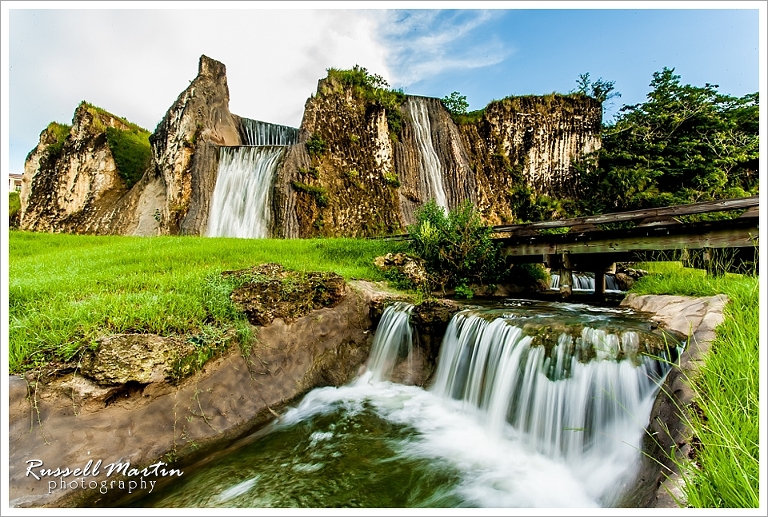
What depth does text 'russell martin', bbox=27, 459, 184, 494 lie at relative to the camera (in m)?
2.92

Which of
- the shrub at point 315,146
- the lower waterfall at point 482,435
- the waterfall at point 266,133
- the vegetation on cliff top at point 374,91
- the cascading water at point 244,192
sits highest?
the vegetation on cliff top at point 374,91

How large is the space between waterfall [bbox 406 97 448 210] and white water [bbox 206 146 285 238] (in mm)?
8044

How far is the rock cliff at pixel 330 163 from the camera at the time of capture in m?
16.6

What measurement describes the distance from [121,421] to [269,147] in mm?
14992

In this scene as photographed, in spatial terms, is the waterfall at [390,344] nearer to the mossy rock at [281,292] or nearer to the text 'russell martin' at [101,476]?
the mossy rock at [281,292]

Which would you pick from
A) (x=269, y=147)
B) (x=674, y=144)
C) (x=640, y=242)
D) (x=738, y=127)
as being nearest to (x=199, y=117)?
(x=269, y=147)

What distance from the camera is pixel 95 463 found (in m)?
3.11

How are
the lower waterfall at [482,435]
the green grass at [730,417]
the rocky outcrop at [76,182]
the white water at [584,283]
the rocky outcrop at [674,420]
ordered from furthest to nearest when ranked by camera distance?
the rocky outcrop at [76,182], the white water at [584,283], the lower waterfall at [482,435], the rocky outcrop at [674,420], the green grass at [730,417]

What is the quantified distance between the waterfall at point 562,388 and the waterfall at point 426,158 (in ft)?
51.7

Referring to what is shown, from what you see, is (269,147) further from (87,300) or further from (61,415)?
(61,415)

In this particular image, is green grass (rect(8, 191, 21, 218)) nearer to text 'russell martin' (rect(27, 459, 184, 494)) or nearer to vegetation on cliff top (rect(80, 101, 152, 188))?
vegetation on cliff top (rect(80, 101, 152, 188))

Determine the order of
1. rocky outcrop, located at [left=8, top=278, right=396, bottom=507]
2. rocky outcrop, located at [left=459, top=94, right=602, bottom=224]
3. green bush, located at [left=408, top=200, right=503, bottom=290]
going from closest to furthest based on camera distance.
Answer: rocky outcrop, located at [left=8, top=278, right=396, bottom=507] < green bush, located at [left=408, top=200, right=503, bottom=290] < rocky outcrop, located at [left=459, top=94, right=602, bottom=224]

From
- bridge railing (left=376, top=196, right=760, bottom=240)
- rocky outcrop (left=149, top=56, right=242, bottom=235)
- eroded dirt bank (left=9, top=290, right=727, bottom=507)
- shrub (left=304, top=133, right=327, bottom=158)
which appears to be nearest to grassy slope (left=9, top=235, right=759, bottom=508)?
eroded dirt bank (left=9, top=290, right=727, bottom=507)

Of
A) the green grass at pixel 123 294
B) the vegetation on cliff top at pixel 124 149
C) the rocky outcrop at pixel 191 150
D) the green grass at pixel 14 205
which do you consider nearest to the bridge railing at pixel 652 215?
the green grass at pixel 123 294
